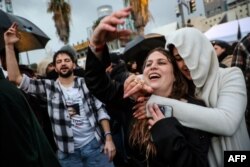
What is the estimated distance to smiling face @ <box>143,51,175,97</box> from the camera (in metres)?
2.33

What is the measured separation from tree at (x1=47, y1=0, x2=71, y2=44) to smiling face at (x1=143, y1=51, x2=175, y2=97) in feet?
82.4

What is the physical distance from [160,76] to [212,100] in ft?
1.17

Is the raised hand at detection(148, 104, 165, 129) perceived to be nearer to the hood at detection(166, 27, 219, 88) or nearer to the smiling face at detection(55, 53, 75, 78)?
the hood at detection(166, 27, 219, 88)

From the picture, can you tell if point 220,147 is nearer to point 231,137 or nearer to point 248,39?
point 231,137

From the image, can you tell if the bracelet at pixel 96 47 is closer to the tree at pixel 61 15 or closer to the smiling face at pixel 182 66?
the smiling face at pixel 182 66

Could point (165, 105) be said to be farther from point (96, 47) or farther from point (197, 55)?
point (96, 47)

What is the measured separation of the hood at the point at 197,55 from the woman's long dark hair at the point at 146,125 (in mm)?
103

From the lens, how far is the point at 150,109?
7.03 feet

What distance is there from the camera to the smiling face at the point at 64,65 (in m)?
4.43

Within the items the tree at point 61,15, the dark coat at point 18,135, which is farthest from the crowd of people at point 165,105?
the tree at point 61,15

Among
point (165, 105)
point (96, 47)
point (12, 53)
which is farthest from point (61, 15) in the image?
point (165, 105)

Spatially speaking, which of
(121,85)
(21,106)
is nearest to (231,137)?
(121,85)

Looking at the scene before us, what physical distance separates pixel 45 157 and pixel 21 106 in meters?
0.33

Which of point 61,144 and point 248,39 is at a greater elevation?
point 248,39
